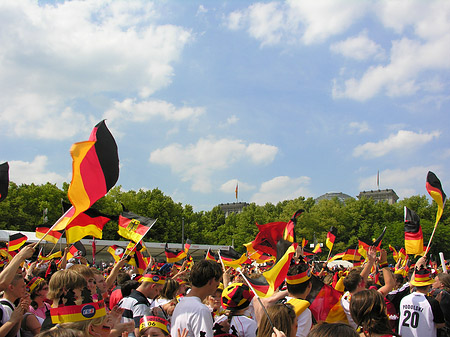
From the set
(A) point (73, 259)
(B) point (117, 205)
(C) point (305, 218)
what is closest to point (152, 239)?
(B) point (117, 205)

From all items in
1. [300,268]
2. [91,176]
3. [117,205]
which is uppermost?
[117,205]

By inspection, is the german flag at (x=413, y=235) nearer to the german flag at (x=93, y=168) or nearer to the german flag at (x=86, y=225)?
the german flag at (x=86, y=225)

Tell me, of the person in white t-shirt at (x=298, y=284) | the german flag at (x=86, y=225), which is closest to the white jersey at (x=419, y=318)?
the person in white t-shirt at (x=298, y=284)

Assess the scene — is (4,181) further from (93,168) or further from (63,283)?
(63,283)

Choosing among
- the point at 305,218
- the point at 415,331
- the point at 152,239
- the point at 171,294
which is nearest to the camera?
the point at 415,331

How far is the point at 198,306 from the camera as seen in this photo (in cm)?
385

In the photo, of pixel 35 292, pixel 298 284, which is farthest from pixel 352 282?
pixel 35 292

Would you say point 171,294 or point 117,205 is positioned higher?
point 117,205

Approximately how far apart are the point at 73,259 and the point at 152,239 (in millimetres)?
45951

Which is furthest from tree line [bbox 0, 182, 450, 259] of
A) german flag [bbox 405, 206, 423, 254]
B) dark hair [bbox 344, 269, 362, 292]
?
dark hair [bbox 344, 269, 362, 292]

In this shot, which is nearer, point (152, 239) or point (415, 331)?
point (415, 331)

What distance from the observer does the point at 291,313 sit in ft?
11.3

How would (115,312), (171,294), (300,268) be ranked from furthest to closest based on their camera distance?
(171,294), (300,268), (115,312)

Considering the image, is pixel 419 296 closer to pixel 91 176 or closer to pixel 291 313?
pixel 291 313
